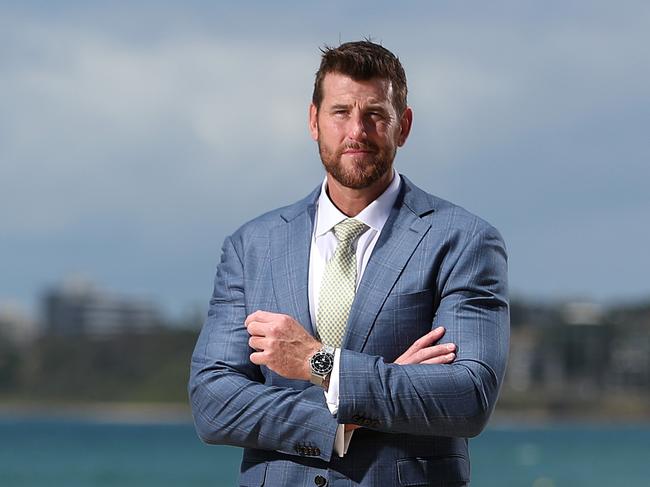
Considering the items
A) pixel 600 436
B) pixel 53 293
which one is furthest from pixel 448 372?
pixel 53 293

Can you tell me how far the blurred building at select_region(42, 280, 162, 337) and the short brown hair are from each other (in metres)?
135

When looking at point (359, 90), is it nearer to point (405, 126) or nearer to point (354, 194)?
point (405, 126)

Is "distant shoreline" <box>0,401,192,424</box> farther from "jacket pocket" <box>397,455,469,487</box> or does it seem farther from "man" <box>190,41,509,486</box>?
"jacket pocket" <box>397,455,469,487</box>

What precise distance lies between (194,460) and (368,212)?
70139 mm

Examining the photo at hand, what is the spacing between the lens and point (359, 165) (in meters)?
4.01

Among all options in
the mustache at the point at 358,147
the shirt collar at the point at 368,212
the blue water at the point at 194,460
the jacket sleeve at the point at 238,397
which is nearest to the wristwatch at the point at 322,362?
the jacket sleeve at the point at 238,397

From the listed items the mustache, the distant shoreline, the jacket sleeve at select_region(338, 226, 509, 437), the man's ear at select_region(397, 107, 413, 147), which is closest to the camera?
the jacket sleeve at select_region(338, 226, 509, 437)

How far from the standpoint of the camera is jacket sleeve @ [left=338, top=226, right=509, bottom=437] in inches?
151

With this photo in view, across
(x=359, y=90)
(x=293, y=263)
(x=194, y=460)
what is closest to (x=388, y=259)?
(x=293, y=263)

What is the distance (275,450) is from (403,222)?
801 millimetres

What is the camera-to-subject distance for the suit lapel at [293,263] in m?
4.07

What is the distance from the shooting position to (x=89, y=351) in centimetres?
13112

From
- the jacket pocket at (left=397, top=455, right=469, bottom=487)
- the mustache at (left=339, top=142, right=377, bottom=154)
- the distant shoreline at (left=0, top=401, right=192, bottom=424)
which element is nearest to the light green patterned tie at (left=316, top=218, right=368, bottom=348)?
the mustache at (left=339, top=142, right=377, bottom=154)

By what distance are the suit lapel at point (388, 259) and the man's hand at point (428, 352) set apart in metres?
0.14
